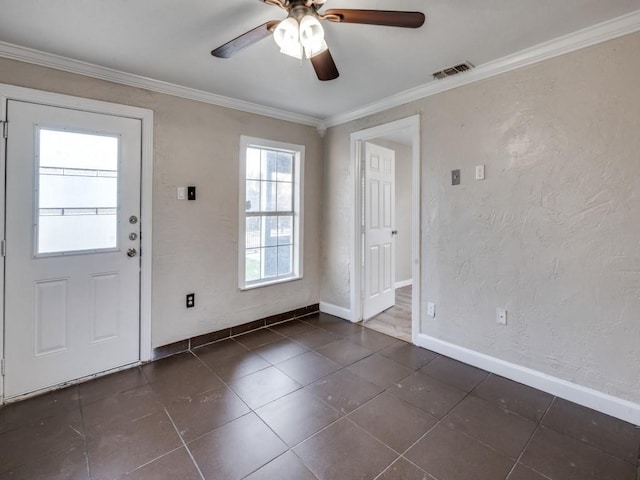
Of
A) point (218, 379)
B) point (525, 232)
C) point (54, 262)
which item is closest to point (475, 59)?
point (525, 232)

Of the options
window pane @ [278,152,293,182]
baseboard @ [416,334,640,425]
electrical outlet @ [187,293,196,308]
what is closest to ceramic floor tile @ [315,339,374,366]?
baseboard @ [416,334,640,425]

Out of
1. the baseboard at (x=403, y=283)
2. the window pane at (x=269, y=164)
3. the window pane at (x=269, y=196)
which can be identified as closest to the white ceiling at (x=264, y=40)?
the window pane at (x=269, y=164)

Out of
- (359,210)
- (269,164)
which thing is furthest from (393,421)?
(269,164)

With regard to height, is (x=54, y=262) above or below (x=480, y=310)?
above

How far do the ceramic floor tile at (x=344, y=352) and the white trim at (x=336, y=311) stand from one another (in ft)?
1.90

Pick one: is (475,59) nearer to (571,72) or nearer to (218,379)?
(571,72)

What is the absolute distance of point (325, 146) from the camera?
3.85 metres

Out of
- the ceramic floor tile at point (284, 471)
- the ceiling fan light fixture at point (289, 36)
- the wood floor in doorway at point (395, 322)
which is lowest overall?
the ceramic floor tile at point (284, 471)

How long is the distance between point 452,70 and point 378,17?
1262mm

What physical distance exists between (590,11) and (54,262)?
3639 mm

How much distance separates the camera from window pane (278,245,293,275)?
367 centimetres

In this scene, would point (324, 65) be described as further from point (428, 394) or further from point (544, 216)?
point (428, 394)

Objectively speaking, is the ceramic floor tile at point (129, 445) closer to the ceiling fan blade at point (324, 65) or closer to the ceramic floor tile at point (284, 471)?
the ceramic floor tile at point (284, 471)

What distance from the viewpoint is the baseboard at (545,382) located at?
6.32 feet
